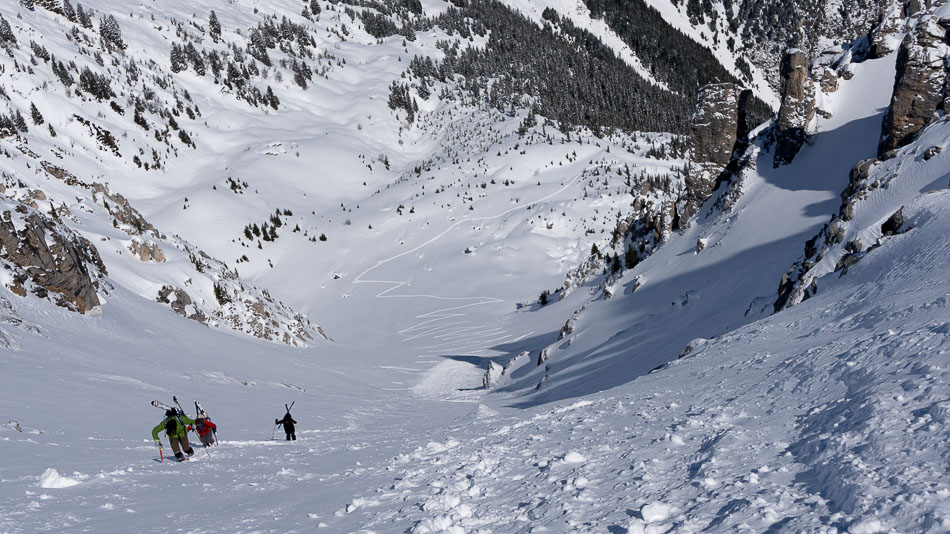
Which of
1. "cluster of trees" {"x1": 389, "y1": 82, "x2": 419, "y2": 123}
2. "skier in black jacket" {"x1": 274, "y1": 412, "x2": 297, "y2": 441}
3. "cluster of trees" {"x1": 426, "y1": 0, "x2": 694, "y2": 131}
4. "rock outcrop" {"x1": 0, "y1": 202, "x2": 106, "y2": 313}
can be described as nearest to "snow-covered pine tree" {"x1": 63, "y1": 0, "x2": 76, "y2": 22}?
"cluster of trees" {"x1": 389, "y1": 82, "x2": 419, "y2": 123}

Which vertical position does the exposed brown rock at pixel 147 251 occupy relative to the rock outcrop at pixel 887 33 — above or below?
above

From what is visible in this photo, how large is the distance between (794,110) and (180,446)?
938 inches

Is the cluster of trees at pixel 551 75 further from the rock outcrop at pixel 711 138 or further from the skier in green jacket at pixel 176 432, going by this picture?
the skier in green jacket at pixel 176 432

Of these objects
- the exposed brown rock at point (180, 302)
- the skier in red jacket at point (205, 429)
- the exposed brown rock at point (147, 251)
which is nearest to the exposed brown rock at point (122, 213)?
the exposed brown rock at point (147, 251)

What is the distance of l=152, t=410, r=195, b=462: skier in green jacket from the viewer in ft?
35.2

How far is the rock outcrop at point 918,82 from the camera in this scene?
17531 millimetres

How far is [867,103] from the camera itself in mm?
22188

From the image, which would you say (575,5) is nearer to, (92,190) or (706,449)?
(92,190)

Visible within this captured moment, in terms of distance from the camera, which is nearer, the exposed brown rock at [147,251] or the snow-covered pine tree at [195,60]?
the exposed brown rock at [147,251]

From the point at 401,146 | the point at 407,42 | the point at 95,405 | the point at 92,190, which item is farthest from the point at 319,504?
the point at 407,42

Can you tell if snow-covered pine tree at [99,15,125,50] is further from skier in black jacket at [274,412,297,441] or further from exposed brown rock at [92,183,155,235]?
skier in black jacket at [274,412,297,441]

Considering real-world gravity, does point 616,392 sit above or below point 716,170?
below

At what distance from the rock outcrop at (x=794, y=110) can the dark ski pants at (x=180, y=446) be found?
75.5 feet

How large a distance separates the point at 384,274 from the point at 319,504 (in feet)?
135
